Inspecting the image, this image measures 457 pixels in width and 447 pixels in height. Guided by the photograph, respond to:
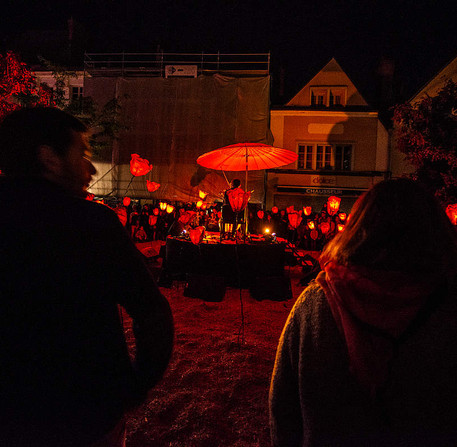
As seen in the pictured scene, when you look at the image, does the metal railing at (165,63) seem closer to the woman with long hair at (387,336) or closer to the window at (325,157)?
the window at (325,157)

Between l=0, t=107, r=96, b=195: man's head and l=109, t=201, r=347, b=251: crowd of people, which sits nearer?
l=0, t=107, r=96, b=195: man's head

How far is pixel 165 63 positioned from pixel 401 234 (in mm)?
21932

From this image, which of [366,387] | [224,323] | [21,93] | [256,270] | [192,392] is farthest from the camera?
[21,93]

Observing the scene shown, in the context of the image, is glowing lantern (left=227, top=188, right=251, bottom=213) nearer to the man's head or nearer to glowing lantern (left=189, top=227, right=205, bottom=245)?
glowing lantern (left=189, top=227, right=205, bottom=245)

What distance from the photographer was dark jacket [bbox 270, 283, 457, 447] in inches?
46.3

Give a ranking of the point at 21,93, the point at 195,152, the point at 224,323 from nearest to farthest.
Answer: the point at 224,323
the point at 21,93
the point at 195,152

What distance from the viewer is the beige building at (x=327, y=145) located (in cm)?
2012

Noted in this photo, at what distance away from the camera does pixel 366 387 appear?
3.80 ft

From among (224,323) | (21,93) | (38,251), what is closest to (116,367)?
(38,251)

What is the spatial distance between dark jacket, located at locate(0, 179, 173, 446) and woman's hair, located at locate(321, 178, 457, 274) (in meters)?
0.79

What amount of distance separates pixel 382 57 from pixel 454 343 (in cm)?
2891

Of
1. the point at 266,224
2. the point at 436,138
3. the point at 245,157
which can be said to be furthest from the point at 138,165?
the point at 436,138

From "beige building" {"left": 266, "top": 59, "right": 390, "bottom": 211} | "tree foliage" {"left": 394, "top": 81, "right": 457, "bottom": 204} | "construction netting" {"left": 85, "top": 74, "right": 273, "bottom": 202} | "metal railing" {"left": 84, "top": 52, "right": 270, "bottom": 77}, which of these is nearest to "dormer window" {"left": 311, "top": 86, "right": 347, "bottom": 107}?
"beige building" {"left": 266, "top": 59, "right": 390, "bottom": 211}

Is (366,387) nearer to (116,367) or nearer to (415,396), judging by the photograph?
(415,396)
